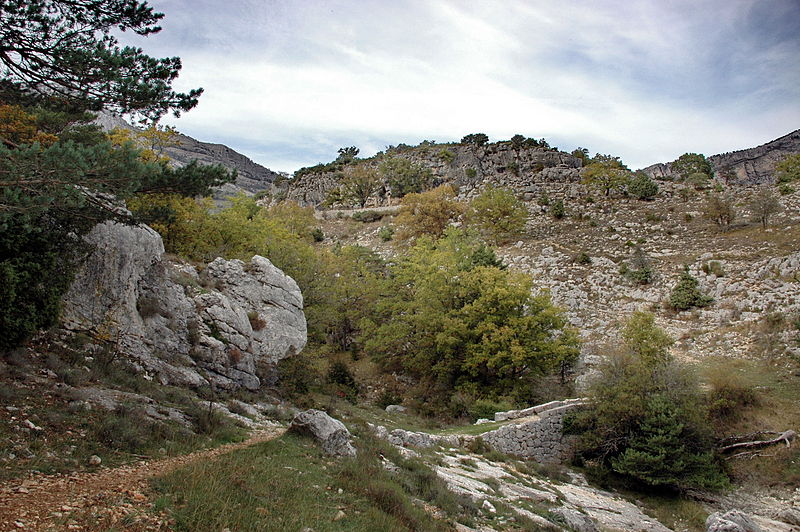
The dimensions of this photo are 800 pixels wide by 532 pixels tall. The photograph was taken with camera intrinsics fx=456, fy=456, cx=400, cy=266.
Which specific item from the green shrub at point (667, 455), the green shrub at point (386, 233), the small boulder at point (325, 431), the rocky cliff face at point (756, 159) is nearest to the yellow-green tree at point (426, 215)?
the green shrub at point (386, 233)

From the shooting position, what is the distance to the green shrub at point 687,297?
2878 cm

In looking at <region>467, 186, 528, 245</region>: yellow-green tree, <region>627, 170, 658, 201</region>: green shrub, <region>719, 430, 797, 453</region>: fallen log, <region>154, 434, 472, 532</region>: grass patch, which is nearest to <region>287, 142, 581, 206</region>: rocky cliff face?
<region>627, 170, 658, 201</region>: green shrub

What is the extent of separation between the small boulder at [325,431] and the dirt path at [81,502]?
3.82m

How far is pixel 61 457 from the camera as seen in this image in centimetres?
602

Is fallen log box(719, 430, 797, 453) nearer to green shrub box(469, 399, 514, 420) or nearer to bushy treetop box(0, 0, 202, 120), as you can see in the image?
green shrub box(469, 399, 514, 420)

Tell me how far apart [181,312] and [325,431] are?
650cm

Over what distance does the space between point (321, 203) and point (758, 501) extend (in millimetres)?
67818

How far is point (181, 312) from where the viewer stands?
13547mm

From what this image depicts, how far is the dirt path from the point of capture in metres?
4.46

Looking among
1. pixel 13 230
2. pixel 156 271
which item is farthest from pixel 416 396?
pixel 13 230

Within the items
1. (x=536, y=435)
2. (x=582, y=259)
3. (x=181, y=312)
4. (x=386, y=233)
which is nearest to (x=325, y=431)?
(x=181, y=312)

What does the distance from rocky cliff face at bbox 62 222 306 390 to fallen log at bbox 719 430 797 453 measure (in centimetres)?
1769

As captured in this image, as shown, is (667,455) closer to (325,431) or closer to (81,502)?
(325,431)

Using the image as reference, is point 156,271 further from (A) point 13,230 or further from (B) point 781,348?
(B) point 781,348
